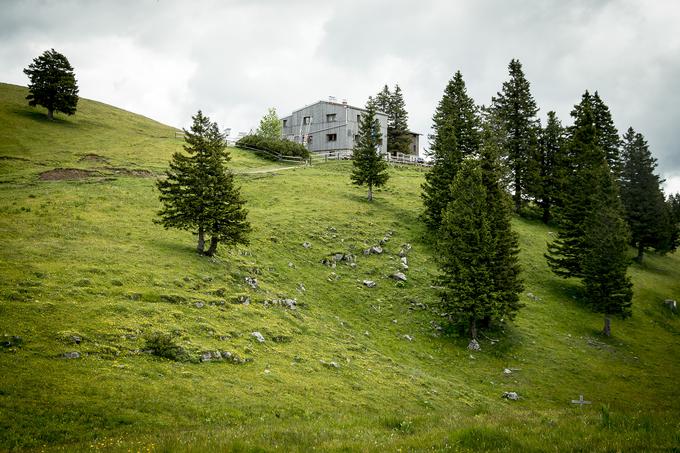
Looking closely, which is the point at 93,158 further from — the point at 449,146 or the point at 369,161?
the point at 449,146

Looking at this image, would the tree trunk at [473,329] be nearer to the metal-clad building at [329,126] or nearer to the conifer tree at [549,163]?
the conifer tree at [549,163]

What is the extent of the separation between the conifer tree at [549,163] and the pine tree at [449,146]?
15046 mm

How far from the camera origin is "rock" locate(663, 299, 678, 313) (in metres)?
49.8

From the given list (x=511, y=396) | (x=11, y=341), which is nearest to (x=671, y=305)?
(x=511, y=396)

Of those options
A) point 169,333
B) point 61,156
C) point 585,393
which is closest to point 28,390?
point 169,333

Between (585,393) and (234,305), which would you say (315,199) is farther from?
(585,393)

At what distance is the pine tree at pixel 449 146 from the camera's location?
52.6 meters

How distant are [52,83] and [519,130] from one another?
3449 inches

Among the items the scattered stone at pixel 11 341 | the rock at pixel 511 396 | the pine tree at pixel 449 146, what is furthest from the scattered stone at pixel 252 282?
the pine tree at pixel 449 146

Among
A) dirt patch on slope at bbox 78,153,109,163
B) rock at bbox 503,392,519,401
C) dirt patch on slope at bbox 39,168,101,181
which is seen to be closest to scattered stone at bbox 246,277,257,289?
rock at bbox 503,392,519,401

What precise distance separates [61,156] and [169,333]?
5708cm

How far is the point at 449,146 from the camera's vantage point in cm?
5350

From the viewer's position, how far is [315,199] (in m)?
58.6

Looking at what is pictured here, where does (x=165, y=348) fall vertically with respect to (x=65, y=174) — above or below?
below
